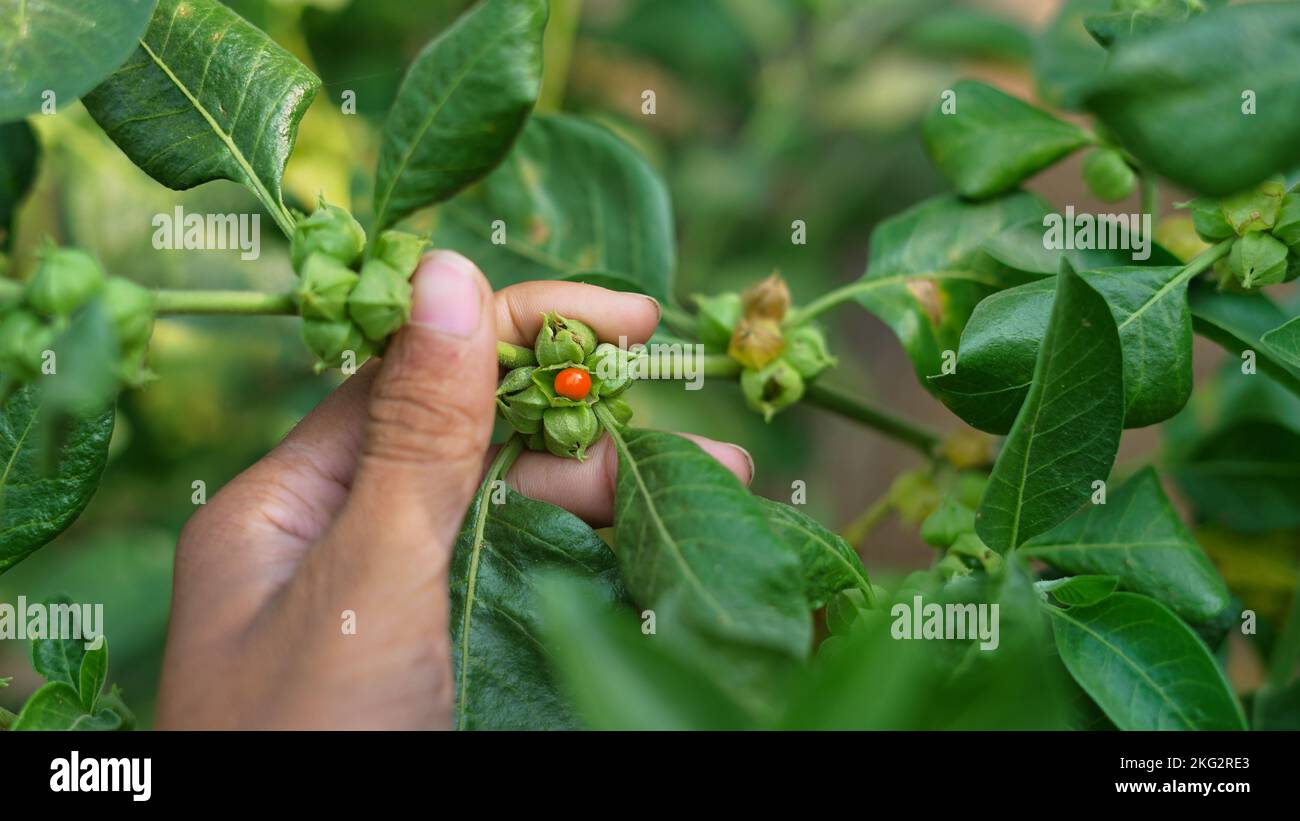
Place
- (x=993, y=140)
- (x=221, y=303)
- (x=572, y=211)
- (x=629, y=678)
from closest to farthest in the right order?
(x=629, y=678)
(x=221, y=303)
(x=993, y=140)
(x=572, y=211)

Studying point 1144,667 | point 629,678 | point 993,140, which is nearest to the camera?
point 629,678

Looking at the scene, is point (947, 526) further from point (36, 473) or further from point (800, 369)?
point (36, 473)

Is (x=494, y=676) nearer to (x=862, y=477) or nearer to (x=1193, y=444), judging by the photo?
(x=1193, y=444)

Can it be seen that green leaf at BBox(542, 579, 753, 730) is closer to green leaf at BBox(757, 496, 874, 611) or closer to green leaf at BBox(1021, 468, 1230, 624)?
green leaf at BBox(757, 496, 874, 611)

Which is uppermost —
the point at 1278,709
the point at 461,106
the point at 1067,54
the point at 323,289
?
the point at 1067,54

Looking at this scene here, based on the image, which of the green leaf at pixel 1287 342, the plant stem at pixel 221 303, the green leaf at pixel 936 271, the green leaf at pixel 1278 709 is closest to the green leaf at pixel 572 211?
the green leaf at pixel 936 271

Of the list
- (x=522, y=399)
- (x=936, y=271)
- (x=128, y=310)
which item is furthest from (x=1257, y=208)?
(x=128, y=310)

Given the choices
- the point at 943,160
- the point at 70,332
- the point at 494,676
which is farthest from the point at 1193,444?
the point at 70,332
